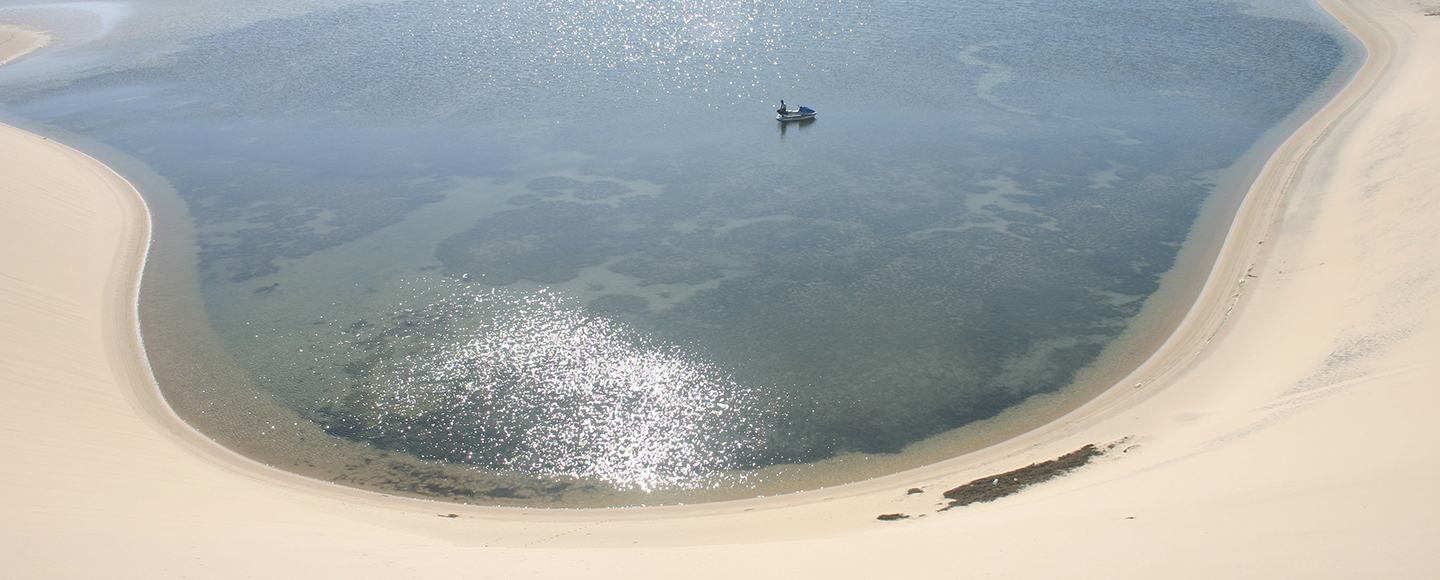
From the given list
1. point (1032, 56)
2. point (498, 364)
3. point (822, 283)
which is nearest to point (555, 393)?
point (498, 364)

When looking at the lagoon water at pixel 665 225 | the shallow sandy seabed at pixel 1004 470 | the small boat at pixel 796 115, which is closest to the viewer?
the shallow sandy seabed at pixel 1004 470

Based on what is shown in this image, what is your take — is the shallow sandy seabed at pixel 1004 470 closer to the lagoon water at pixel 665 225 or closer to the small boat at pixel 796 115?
the lagoon water at pixel 665 225

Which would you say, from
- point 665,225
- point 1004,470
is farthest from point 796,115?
point 1004,470

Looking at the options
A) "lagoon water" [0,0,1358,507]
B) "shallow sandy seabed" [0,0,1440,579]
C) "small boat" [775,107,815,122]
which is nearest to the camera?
"shallow sandy seabed" [0,0,1440,579]

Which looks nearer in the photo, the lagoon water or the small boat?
the lagoon water

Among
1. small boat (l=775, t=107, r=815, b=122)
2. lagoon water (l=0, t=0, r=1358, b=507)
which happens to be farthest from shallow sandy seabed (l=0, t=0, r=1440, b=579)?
small boat (l=775, t=107, r=815, b=122)

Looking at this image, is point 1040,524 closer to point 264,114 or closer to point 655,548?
point 655,548

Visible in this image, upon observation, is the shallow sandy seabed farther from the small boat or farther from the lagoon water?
the small boat

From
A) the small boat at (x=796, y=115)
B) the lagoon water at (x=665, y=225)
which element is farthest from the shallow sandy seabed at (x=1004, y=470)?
the small boat at (x=796, y=115)

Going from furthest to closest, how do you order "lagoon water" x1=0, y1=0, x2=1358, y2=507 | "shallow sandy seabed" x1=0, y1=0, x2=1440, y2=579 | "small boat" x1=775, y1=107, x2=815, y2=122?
"small boat" x1=775, y1=107, x2=815, y2=122
"lagoon water" x1=0, y1=0, x2=1358, y2=507
"shallow sandy seabed" x1=0, y1=0, x2=1440, y2=579
